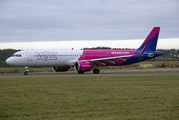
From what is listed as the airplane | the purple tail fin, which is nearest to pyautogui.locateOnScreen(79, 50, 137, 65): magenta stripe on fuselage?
the airplane

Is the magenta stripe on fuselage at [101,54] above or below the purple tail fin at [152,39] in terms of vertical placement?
below

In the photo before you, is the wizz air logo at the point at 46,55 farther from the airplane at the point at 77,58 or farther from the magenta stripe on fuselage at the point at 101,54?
the magenta stripe on fuselage at the point at 101,54

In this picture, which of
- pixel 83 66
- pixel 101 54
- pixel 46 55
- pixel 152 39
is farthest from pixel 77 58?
pixel 152 39

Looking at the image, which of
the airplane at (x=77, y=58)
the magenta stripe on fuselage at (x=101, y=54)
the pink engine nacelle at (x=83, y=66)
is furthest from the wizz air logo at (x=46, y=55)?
the magenta stripe on fuselage at (x=101, y=54)

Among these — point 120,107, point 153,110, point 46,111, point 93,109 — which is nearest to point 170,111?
point 153,110

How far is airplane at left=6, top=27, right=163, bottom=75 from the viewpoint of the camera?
119 feet

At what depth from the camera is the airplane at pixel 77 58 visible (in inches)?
1430

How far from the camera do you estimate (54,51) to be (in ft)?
125

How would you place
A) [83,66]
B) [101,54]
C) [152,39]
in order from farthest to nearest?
[152,39]
[101,54]
[83,66]

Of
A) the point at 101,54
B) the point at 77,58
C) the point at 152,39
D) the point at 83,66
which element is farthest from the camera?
the point at 152,39

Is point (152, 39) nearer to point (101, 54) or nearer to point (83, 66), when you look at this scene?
point (101, 54)

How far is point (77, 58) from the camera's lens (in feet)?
127

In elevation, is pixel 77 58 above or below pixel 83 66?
above

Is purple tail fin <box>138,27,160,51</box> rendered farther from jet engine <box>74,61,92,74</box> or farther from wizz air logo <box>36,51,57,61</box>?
wizz air logo <box>36,51,57,61</box>
